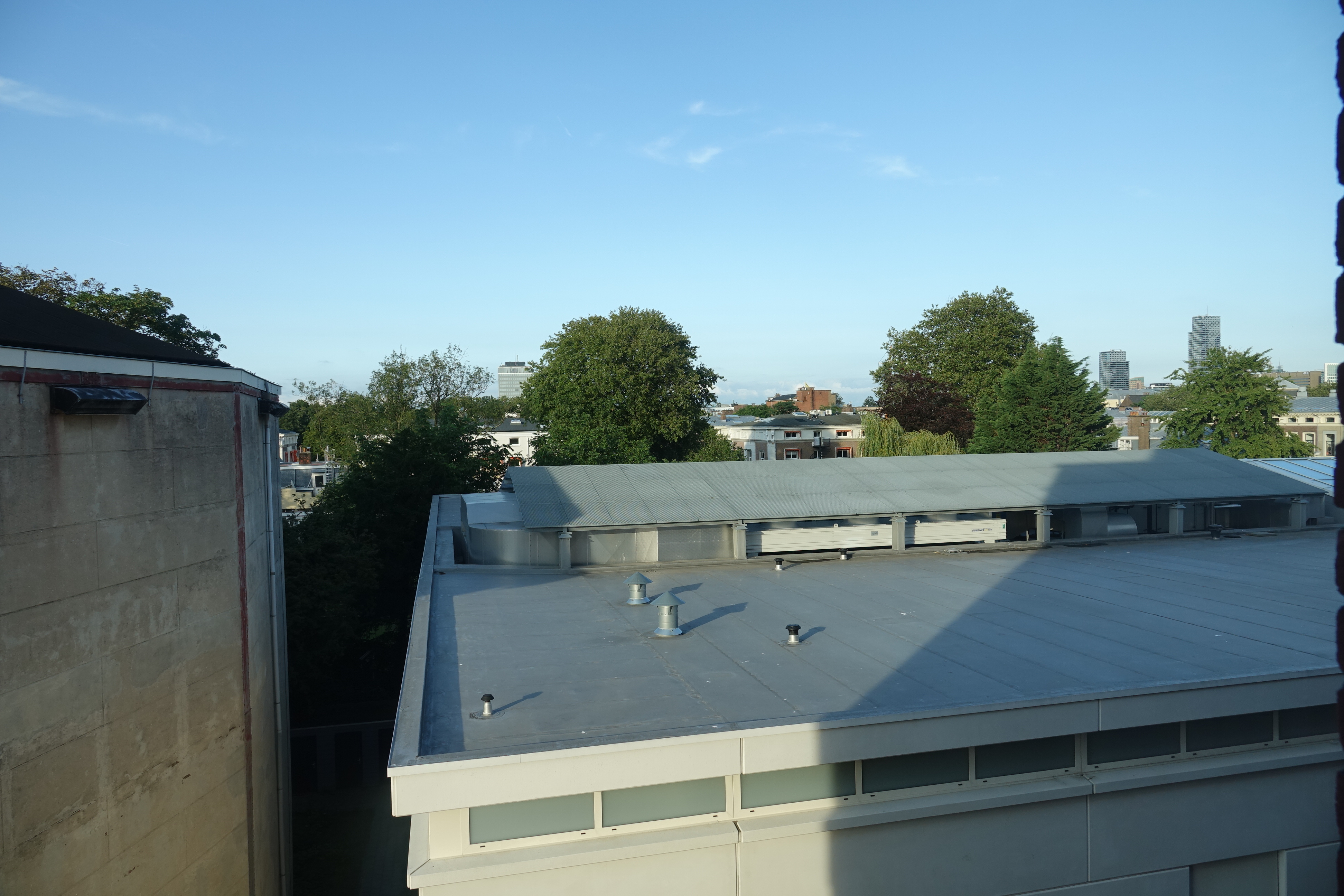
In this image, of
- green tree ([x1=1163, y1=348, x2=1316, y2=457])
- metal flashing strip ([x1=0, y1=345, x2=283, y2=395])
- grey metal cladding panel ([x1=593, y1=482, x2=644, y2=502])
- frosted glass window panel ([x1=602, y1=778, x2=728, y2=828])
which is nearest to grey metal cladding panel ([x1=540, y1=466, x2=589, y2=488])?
grey metal cladding panel ([x1=593, y1=482, x2=644, y2=502])

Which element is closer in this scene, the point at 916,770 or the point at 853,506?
the point at 916,770

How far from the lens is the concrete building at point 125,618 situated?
27.2ft

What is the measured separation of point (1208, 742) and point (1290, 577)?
808 cm

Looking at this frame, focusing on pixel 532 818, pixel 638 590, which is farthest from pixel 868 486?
pixel 532 818

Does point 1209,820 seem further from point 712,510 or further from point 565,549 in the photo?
point 565,549

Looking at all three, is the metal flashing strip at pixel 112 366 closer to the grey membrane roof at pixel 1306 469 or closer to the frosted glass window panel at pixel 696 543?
the frosted glass window panel at pixel 696 543

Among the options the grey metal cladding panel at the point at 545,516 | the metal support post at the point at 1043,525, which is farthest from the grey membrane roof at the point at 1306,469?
the grey metal cladding panel at the point at 545,516

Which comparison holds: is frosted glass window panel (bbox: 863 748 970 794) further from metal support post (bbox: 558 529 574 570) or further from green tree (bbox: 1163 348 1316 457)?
green tree (bbox: 1163 348 1316 457)

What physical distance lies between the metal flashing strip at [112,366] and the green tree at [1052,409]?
45.3 metres

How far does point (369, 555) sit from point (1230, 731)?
2229 cm

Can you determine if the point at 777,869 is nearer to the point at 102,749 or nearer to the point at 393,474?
the point at 102,749

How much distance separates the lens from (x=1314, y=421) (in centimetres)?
7625

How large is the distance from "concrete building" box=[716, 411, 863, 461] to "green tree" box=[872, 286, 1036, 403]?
1331 cm

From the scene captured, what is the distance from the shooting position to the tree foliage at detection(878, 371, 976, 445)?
58469 mm
